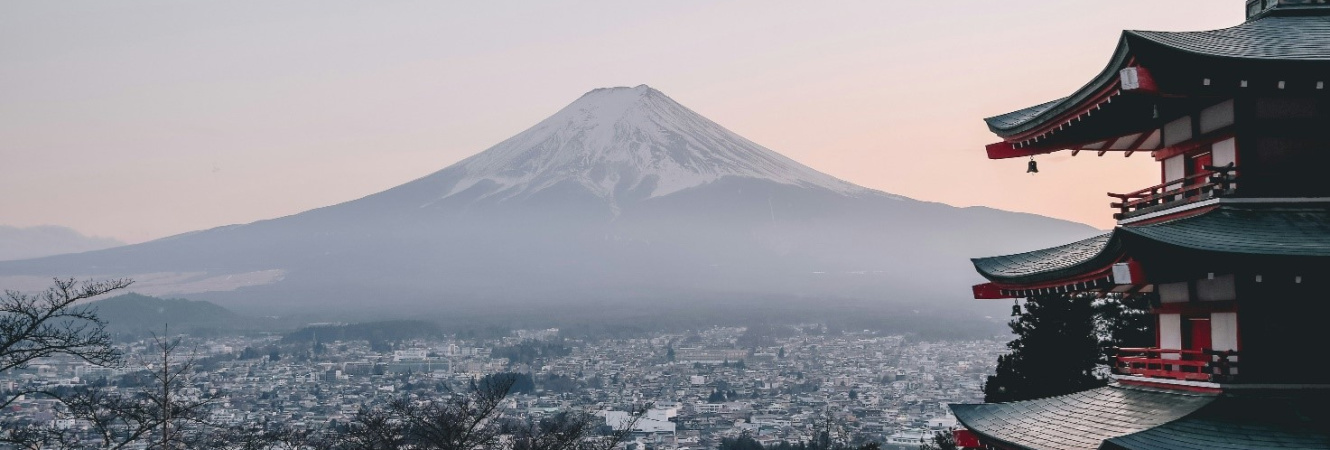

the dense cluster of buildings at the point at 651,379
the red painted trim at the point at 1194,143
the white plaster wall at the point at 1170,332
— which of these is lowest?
the dense cluster of buildings at the point at 651,379

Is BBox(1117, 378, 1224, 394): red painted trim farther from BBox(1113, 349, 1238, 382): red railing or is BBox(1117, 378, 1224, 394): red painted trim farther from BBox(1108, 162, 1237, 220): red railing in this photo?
BBox(1108, 162, 1237, 220): red railing

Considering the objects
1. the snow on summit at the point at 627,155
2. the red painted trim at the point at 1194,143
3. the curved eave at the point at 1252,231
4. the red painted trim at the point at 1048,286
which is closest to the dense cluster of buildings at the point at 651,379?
the red painted trim at the point at 1048,286

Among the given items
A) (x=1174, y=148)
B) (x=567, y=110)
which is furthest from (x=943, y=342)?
(x=1174, y=148)

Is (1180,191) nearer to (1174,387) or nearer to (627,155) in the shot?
(1174,387)

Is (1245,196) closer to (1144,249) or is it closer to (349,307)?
(1144,249)

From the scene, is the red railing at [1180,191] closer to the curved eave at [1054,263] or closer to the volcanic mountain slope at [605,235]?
the curved eave at [1054,263]

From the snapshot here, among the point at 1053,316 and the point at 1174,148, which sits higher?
the point at 1174,148
